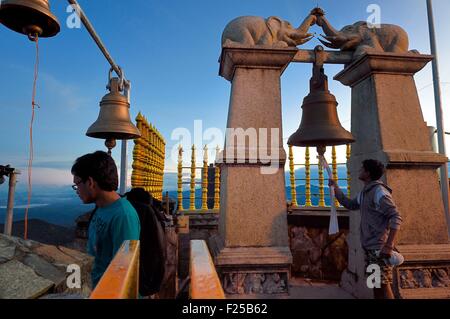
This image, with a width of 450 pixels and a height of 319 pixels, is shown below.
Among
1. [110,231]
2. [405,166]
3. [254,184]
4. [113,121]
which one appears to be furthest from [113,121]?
[405,166]

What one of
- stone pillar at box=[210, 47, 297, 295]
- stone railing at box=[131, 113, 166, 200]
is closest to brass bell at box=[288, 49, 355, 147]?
stone pillar at box=[210, 47, 297, 295]

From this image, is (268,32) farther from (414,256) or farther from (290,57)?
(414,256)

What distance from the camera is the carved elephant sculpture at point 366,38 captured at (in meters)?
3.84

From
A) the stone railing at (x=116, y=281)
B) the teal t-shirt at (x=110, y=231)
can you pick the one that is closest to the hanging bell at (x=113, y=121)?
the teal t-shirt at (x=110, y=231)

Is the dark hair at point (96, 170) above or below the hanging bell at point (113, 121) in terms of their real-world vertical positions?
below

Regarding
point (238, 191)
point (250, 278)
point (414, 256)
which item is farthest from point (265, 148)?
point (414, 256)

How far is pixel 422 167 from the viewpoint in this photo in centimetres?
358

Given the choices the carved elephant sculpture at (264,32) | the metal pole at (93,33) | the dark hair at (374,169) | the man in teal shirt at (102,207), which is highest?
the metal pole at (93,33)

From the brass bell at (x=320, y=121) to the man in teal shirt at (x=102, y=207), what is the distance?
211 centimetres

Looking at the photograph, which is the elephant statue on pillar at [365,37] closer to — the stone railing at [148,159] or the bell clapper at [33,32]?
the stone railing at [148,159]

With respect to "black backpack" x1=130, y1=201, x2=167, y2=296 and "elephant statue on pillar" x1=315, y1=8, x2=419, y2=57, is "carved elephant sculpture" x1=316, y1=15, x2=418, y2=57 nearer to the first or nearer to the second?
"elephant statue on pillar" x1=315, y1=8, x2=419, y2=57

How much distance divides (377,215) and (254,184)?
4.66ft

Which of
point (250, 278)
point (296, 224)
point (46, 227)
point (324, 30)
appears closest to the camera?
point (250, 278)

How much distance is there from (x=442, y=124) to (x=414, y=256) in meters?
6.30
